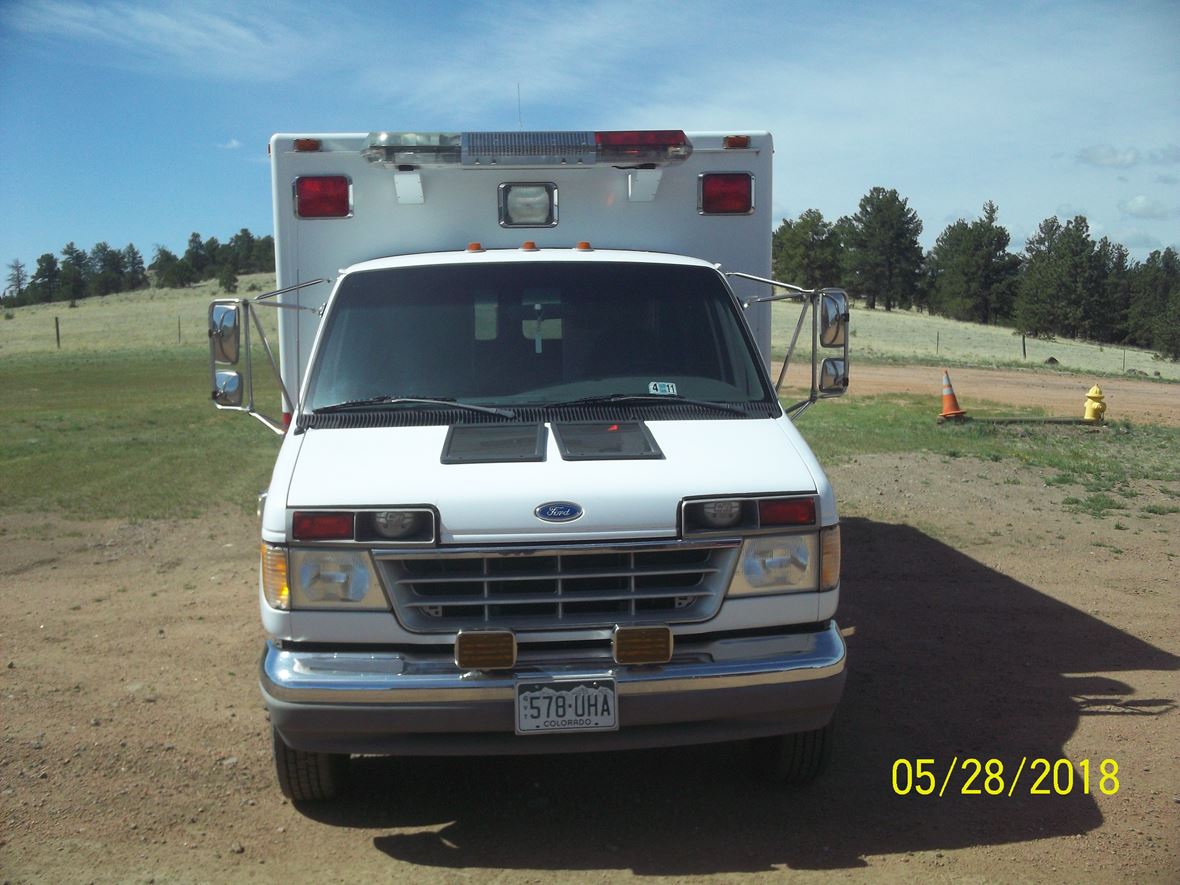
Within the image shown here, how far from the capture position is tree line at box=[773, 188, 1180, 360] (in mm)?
74938

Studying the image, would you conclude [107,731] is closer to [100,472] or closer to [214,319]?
[214,319]

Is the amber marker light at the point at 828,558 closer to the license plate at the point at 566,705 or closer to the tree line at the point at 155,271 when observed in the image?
the license plate at the point at 566,705

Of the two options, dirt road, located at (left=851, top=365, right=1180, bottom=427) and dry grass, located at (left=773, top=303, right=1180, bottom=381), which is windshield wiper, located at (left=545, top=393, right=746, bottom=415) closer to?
dirt road, located at (left=851, top=365, right=1180, bottom=427)

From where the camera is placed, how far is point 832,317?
5.63 m

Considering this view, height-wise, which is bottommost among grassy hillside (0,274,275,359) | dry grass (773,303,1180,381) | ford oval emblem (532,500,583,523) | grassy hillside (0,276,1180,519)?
dry grass (773,303,1180,381)

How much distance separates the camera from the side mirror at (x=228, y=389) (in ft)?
18.0

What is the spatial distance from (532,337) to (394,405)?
0.74 meters

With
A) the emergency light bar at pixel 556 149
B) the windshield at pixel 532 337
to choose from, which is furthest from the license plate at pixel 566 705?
the emergency light bar at pixel 556 149

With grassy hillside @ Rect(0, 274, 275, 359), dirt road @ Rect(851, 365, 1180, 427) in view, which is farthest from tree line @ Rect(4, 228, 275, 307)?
dirt road @ Rect(851, 365, 1180, 427)

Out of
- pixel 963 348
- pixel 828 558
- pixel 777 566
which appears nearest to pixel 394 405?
pixel 777 566

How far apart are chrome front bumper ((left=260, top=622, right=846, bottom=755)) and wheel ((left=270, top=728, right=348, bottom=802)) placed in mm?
318

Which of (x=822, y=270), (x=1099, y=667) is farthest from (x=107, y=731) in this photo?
(x=822, y=270)

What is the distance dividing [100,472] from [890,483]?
8643 millimetres

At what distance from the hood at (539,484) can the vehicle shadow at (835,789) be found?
4.04 feet
